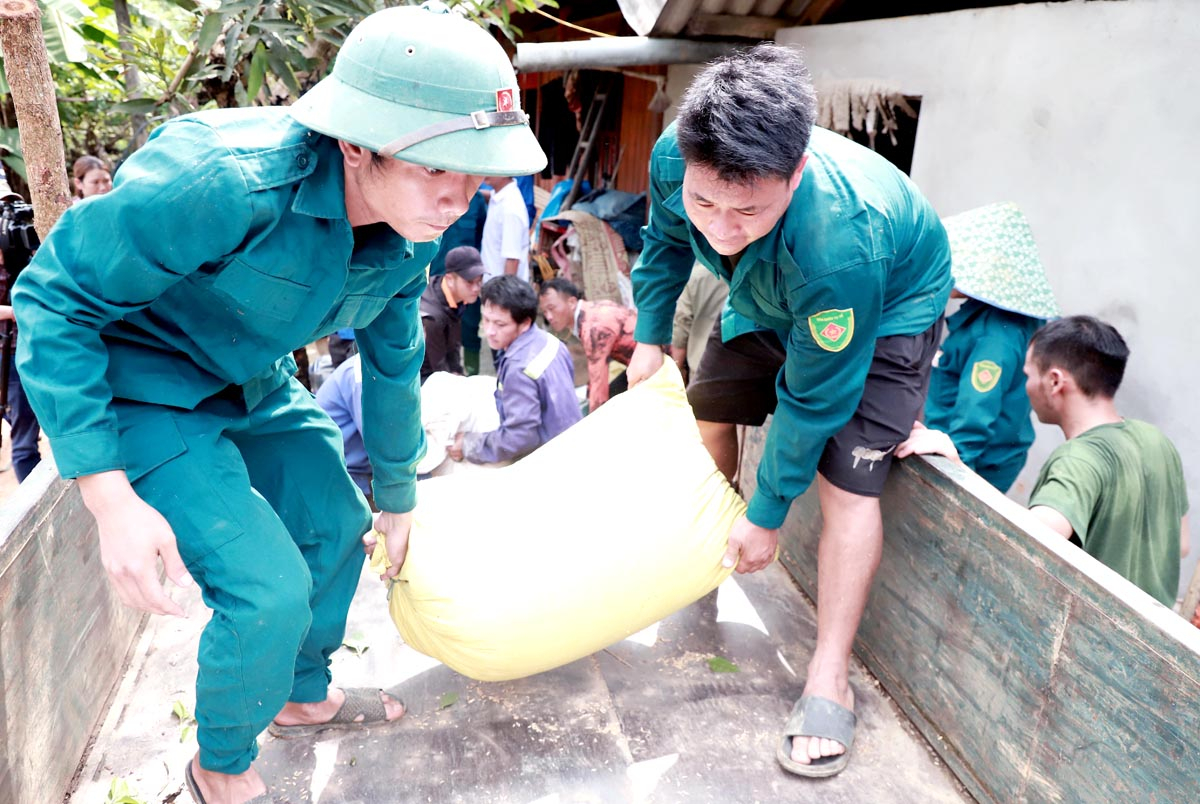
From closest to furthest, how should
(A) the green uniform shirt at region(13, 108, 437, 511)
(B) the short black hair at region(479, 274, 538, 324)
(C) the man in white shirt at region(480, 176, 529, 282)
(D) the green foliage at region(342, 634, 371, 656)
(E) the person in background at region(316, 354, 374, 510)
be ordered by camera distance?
(A) the green uniform shirt at region(13, 108, 437, 511) < (D) the green foliage at region(342, 634, 371, 656) < (E) the person in background at region(316, 354, 374, 510) < (B) the short black hair at region(479, 274, 538, 324) < (C) the man in white shirt at region(480, 176, 529, 282)

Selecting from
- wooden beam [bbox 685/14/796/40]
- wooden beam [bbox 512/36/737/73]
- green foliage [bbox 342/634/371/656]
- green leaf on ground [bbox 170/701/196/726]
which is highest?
wooden beam [bbox 685/14/796/40]

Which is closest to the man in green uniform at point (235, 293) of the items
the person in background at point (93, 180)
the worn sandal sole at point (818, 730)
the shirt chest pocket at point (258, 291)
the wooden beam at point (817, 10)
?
the shirt chest pocket at point (258, 291)

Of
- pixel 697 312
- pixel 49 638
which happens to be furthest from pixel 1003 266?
pixel 49 638

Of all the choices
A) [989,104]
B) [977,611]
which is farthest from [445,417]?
[989,104]

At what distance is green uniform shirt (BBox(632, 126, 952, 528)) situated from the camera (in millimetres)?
1725

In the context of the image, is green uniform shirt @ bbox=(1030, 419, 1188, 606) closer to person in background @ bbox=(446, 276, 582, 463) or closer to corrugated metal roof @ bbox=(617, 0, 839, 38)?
person in background @ bbox=(446, 276, 582, 463)

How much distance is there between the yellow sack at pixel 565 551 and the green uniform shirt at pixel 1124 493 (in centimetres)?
78

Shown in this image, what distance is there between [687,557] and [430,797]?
0.71m

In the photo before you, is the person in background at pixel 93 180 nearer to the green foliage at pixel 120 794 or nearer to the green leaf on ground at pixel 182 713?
the green leaf on ground at pixel 182 713

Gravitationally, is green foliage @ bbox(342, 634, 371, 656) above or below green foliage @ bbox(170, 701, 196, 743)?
below

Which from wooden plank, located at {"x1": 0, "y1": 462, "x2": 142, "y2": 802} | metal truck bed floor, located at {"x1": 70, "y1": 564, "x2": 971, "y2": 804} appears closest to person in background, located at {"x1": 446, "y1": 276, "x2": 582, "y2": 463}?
metal truck bed floor, located at {"x1": 70, "y1": 564, "x2": 971, "y2": 804}

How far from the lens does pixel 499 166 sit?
131 centimetres

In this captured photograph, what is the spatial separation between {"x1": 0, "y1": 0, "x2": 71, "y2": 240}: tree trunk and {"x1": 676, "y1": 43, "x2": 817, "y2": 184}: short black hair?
1.62 metres

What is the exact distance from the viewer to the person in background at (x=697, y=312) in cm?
348
